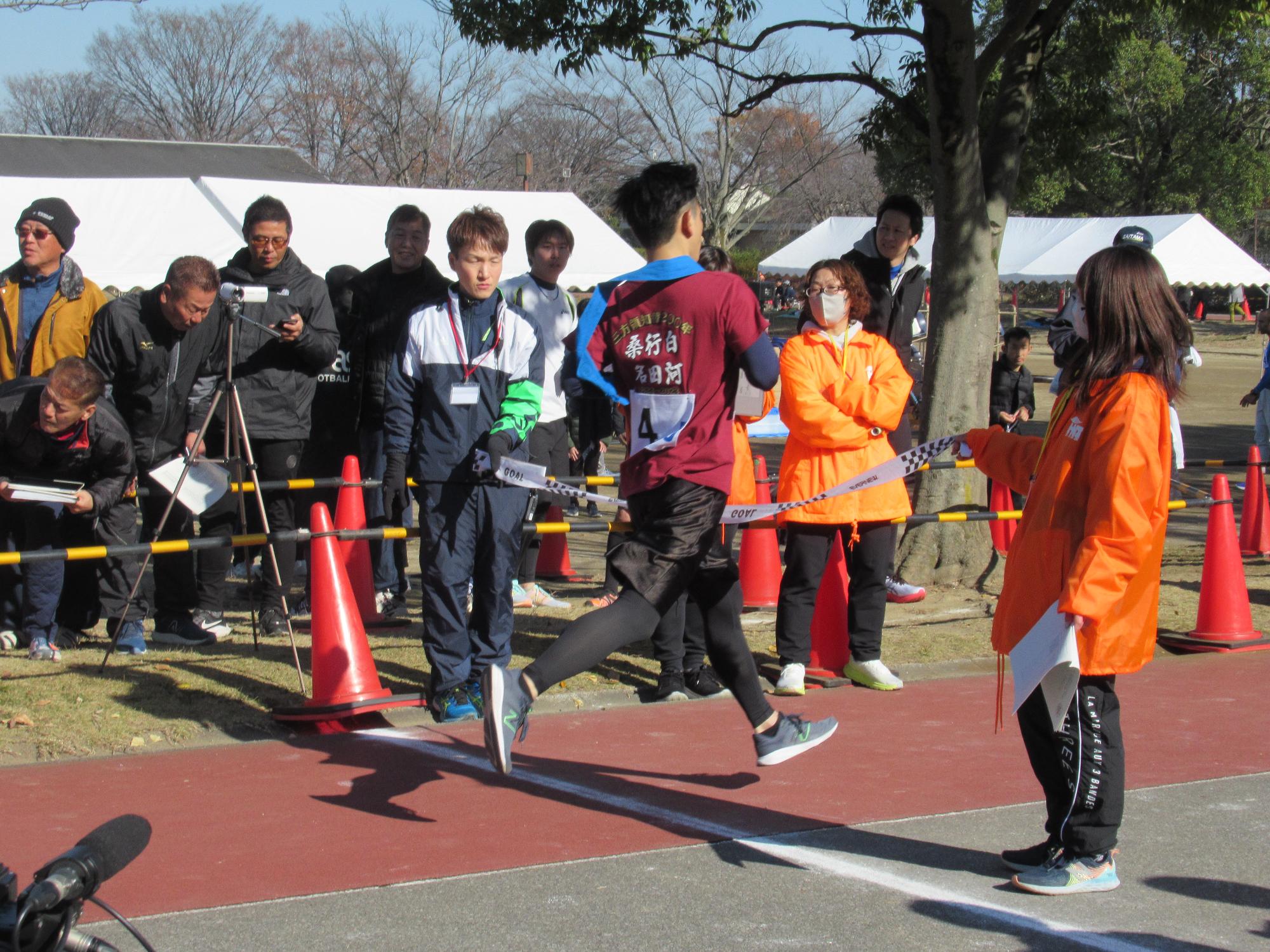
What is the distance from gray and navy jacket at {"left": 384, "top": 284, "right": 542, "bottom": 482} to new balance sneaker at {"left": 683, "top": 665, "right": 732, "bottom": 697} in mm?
1438

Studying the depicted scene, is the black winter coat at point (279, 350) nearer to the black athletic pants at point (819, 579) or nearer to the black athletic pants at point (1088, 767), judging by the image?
the black athletic pants at point (819, 579)

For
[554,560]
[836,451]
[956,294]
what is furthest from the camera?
[554,560]

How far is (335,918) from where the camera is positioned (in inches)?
146

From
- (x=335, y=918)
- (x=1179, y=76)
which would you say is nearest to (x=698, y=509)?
(x=335, y=918)

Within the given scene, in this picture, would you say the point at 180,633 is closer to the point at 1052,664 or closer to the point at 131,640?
the point at 131,640

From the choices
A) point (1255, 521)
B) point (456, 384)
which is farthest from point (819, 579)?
point (1255, 521)

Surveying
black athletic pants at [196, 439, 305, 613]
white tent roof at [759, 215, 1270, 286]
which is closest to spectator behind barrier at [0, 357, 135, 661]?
black athletic pants at [196, 439, 305, 613]

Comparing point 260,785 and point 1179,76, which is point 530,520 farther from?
point 1179,76

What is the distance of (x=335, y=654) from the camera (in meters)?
5.89

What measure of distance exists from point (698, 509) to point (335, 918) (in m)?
1.67

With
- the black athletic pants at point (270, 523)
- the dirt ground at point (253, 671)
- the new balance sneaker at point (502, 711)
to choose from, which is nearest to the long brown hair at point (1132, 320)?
the dirt ground at point (253, 671)

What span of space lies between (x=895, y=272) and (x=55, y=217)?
4514mm

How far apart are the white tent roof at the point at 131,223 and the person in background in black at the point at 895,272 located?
11046 millimetres

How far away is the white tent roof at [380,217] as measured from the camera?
57.7ft
